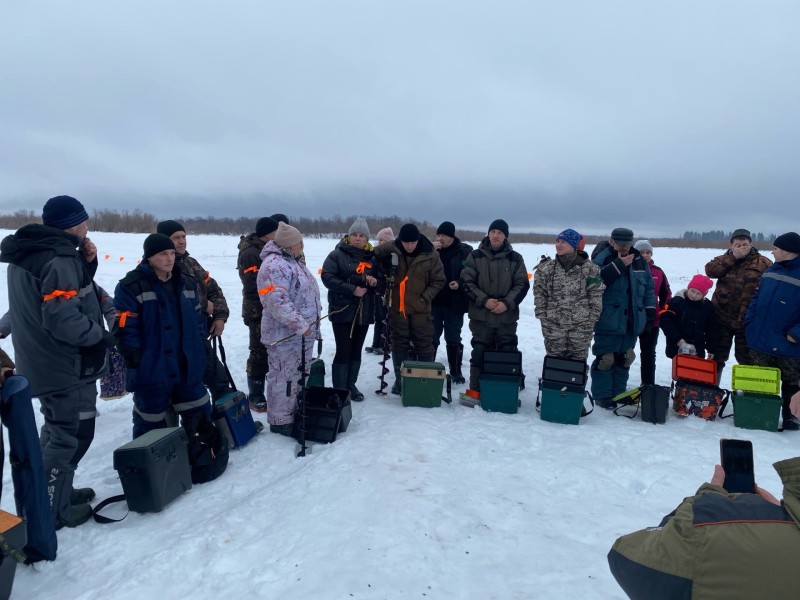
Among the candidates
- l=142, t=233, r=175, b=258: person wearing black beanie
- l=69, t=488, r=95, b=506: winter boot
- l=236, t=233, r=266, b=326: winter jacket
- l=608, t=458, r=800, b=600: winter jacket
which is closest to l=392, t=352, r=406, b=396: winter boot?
l=236, t=233, r=266, b=326: winter jacket

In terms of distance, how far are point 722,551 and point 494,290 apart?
4.65 meters

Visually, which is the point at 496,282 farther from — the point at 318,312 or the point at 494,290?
the point at 318,312

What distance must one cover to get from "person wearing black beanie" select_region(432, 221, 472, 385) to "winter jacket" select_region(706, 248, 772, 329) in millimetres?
3059

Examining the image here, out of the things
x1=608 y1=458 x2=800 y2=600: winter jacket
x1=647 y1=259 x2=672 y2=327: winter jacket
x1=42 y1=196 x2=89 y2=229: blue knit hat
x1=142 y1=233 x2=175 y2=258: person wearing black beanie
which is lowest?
x1=608 y1=458 x2=800 y2=600: winter jacket

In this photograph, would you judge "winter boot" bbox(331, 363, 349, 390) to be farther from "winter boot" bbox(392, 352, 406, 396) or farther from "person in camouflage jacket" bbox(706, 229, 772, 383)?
"person in camouflage jacket" bbox(706, 229, 772, 383)

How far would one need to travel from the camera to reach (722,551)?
4.03 feet

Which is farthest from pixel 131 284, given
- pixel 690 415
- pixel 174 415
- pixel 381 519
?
pixel 690 415

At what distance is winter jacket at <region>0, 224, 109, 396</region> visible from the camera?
9.86 ft

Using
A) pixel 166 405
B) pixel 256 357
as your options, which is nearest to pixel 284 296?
pixel 166 405

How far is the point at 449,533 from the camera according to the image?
2920 millimetres

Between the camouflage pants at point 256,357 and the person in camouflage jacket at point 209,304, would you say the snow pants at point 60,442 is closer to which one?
the person in camouflage jacket at point 209,304

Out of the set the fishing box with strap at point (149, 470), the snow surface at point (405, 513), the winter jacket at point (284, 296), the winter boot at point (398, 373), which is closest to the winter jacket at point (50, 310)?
the fishing box with strap at point (149, 470)

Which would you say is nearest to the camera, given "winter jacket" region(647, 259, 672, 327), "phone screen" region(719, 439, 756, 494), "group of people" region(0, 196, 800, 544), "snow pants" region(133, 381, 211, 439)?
"phone screen" region(719, 439, 756, 494)

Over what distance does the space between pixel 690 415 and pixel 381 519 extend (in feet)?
13.8
